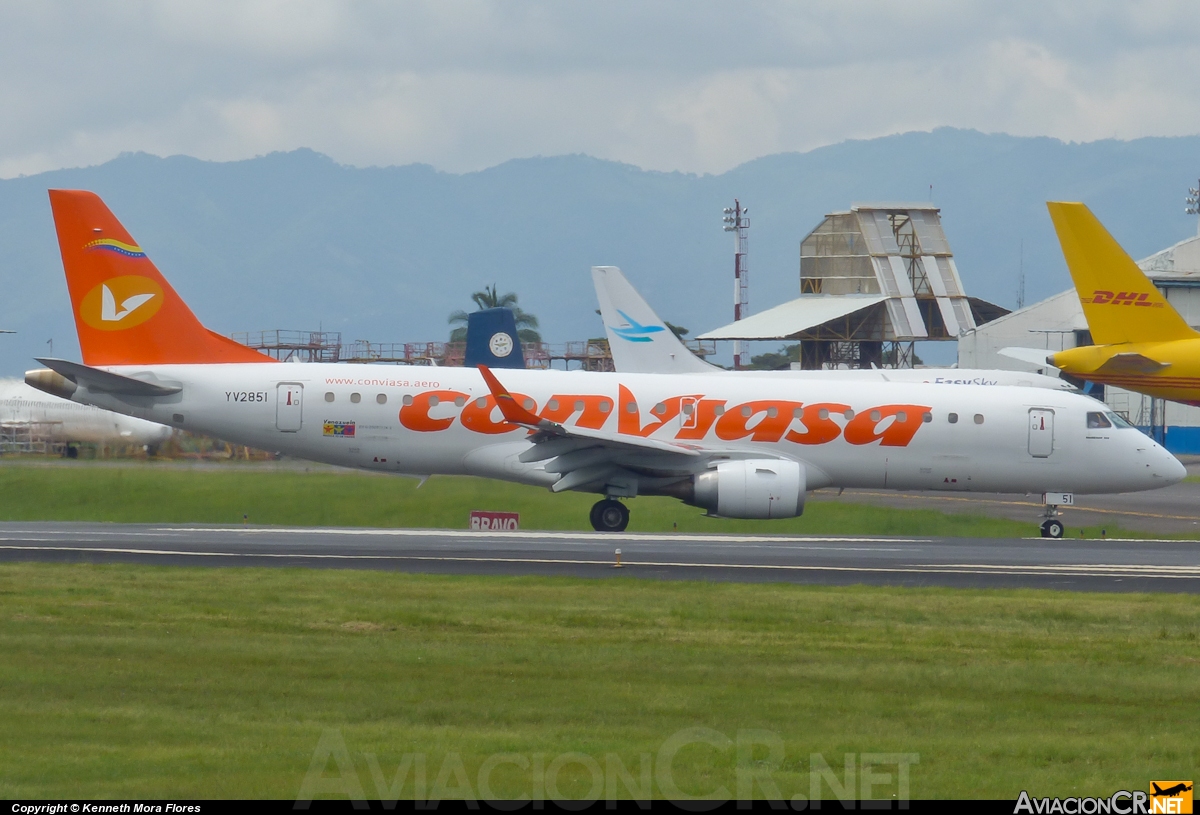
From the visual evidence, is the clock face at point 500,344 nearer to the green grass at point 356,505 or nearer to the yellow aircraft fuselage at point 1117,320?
the green grass at point 356,505

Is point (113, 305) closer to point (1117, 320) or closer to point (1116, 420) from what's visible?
point (1116, 420)

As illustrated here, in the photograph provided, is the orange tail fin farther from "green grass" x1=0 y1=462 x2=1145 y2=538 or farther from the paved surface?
the paved surface

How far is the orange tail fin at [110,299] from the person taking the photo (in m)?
29.5

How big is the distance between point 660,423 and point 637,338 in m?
19.0

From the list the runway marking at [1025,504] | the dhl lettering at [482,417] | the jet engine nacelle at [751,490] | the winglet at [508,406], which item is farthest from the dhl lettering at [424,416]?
the runway marking at [1025,504]

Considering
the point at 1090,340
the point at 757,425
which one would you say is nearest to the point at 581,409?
the point at 757,425

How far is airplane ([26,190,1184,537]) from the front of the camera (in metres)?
29.3

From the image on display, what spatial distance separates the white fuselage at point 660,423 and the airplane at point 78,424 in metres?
7.92

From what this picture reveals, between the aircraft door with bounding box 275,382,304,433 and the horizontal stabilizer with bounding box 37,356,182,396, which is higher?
the horizontal stabilizer with bounding box 37,356,182,396

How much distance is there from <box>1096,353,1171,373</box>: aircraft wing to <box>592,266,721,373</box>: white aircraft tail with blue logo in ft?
53.2

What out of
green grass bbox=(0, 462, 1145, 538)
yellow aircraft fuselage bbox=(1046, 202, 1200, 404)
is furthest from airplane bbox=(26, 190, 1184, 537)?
yellow aircraft fuselage bbox=(1046, 202, 1200, 404)

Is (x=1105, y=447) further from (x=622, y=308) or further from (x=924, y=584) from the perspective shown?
(x=622, y=308)

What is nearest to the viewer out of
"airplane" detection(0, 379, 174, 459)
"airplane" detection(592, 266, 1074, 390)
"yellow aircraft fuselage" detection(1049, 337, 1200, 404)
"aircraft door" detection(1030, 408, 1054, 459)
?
"aircraft door" detection(1030, 408, 1054, 459)

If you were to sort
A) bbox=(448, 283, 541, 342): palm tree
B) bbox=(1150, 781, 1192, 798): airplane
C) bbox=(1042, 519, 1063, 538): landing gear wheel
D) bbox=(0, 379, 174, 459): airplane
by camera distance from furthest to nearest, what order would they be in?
bbox=(448, 283, 541, 342): palm tree, bbox=(0, 379, 174, 459): airplane, bbox=(1042, 519, 1063, 538): landing gear wheel, bbox=(1150, 781, 1192, 798): airplane
